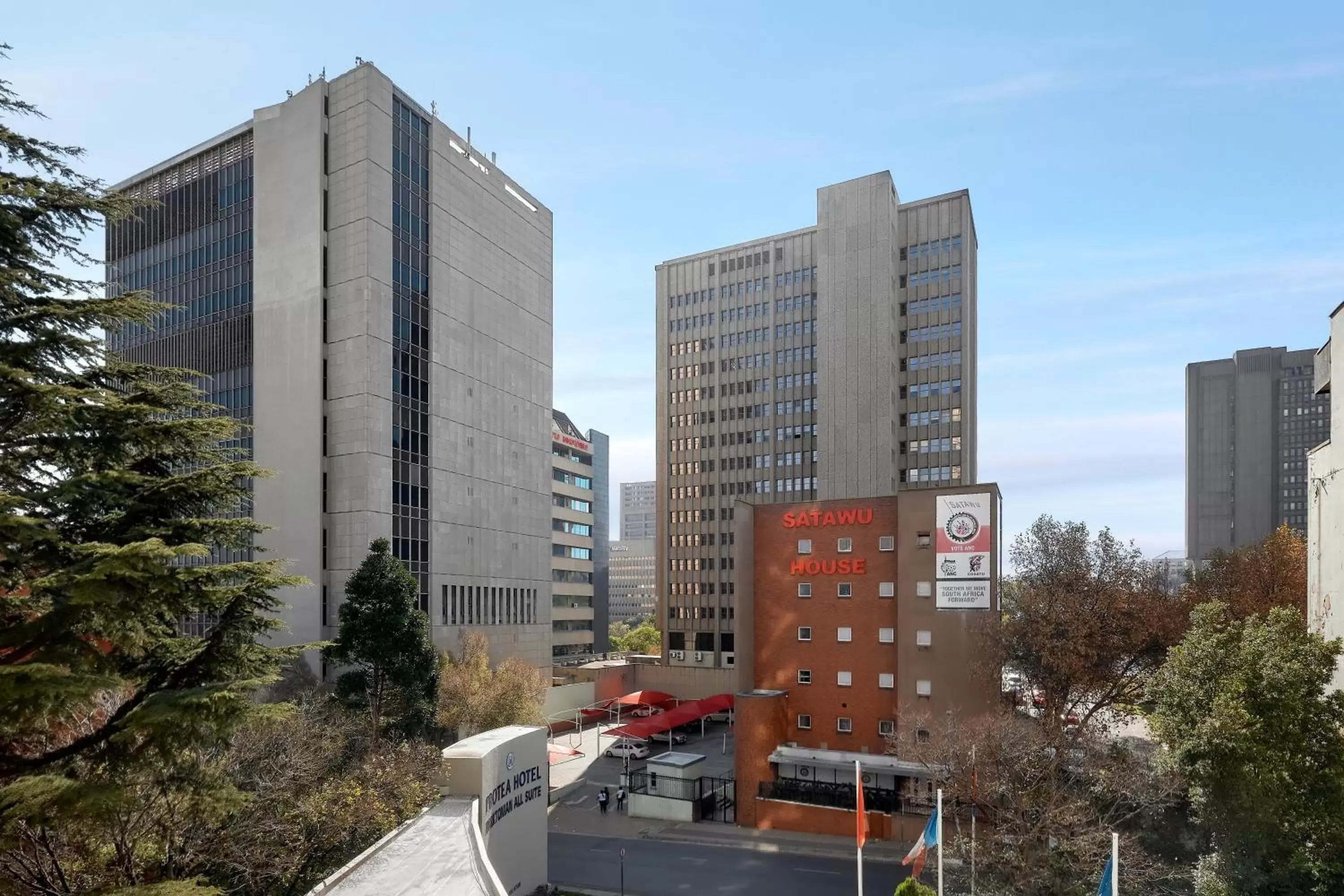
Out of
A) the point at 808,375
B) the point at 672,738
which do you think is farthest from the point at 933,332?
the point at 672,738

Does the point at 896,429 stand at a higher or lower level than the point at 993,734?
higher

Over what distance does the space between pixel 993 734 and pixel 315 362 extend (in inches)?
1908

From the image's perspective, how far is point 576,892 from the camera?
34.2 meters

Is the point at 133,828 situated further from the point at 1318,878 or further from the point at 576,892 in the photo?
the point at 1318,878

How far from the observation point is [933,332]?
9469 cm

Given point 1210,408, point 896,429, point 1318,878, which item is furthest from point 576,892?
point 1210,408

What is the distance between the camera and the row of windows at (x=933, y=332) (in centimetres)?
9381

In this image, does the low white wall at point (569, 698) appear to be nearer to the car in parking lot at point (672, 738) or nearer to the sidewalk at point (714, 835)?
the car in parking lot at point (672, 738)

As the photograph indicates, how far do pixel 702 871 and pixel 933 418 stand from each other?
6594cm

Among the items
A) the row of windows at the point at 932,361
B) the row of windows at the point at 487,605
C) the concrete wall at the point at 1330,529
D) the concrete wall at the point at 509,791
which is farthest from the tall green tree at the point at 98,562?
the row of windows at the point at 932,361

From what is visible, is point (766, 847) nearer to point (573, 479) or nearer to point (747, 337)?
point (573, 479)

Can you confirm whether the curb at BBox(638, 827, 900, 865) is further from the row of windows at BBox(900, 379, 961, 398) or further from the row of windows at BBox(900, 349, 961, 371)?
the row of windows at BBox(900, 349, 961, 371)

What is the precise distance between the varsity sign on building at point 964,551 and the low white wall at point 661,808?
17.2 m

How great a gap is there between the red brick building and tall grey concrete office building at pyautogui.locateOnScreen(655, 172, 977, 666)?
44.2 meters
